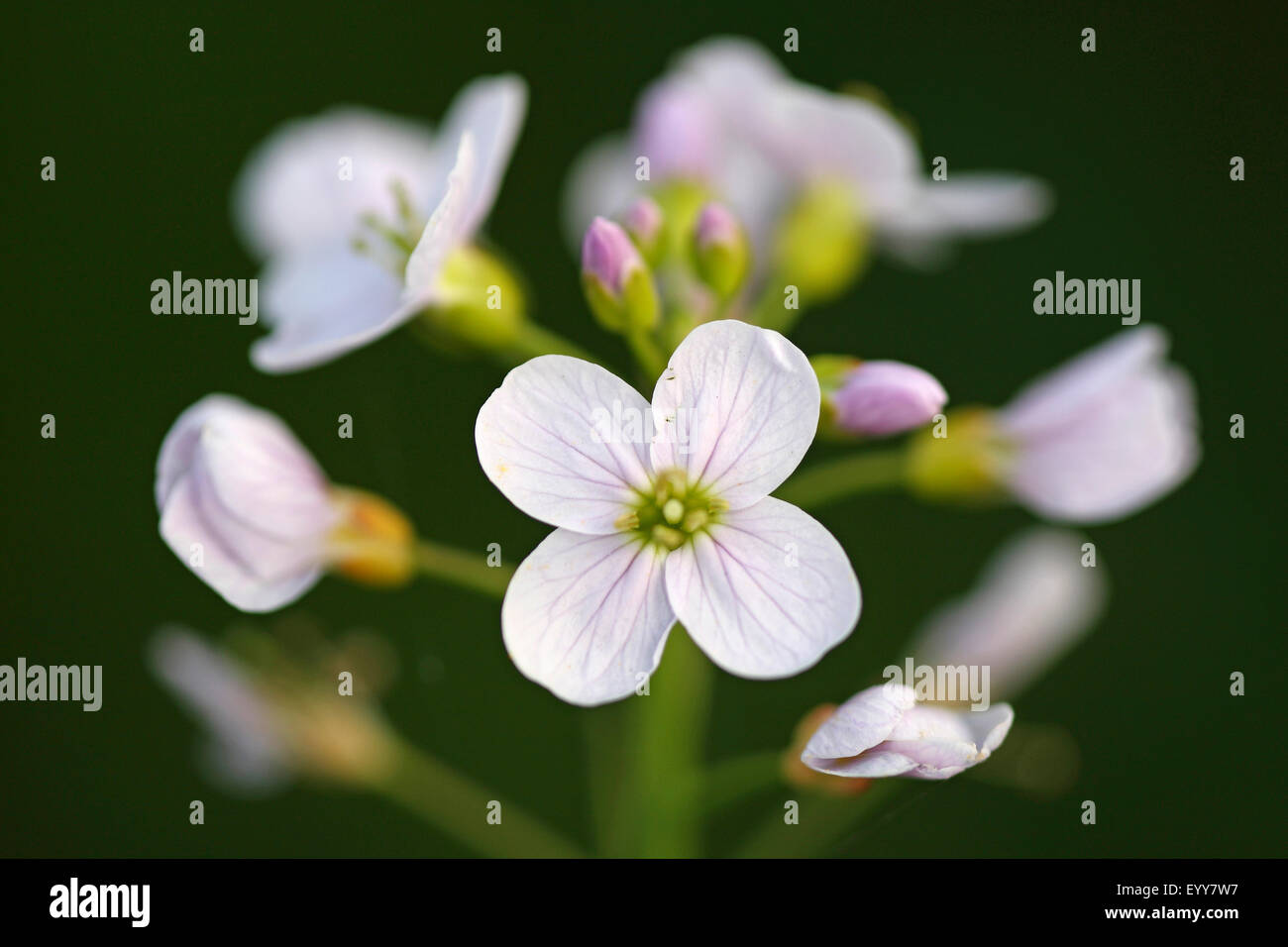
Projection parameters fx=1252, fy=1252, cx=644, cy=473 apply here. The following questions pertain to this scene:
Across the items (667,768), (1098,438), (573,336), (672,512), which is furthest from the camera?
(573,336)

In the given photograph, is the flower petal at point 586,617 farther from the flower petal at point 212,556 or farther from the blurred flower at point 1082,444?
the blurred flower at point 1082,444

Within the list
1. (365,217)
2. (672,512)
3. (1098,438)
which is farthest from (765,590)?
(365,217)

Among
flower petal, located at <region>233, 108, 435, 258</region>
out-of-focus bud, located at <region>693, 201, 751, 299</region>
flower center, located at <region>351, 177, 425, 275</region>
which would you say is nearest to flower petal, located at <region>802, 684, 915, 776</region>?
out-of-focus bud, located at <region>693, 201, 751, 299</region>

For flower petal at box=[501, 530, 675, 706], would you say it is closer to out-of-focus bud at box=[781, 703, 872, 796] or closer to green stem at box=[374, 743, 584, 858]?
out-of-focus bud at box=[781, 703, 872, 796]

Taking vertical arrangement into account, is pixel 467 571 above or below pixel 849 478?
below

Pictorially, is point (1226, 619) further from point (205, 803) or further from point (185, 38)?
point (185, 38)

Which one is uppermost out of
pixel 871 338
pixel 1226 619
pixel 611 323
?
pixel 871 338

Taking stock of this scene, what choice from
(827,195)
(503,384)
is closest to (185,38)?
(827,195)

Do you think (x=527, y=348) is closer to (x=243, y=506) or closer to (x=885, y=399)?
(x=243, y=506)
